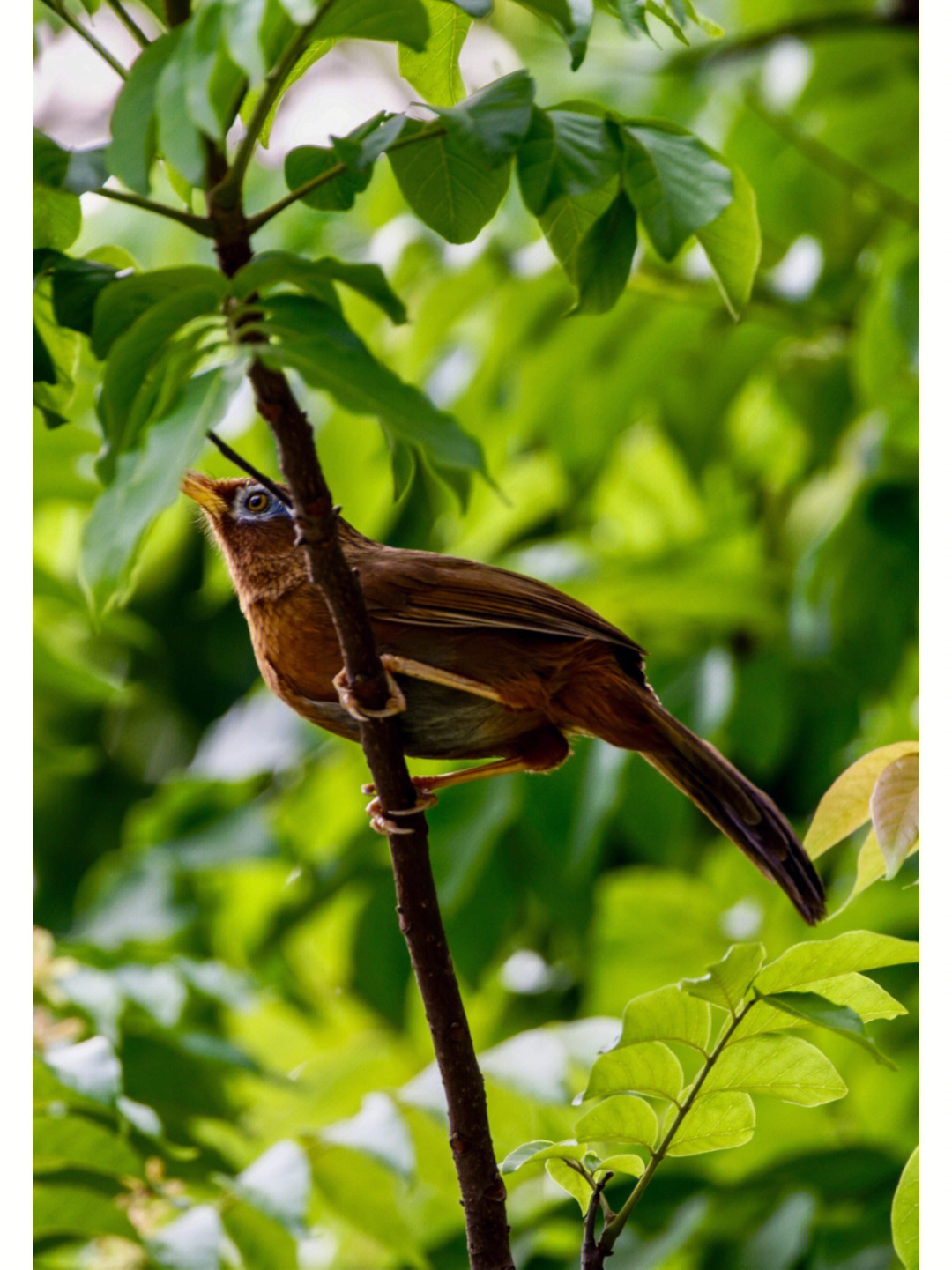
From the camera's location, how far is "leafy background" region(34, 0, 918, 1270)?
226 centimetres

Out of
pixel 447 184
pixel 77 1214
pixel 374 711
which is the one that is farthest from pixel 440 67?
pixel 77 1214

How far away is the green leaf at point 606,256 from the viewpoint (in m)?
1.23

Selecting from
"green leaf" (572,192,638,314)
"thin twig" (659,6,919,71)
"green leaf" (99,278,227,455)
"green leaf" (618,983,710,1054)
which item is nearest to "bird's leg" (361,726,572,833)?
"green leaf" (618,983,710,1054)

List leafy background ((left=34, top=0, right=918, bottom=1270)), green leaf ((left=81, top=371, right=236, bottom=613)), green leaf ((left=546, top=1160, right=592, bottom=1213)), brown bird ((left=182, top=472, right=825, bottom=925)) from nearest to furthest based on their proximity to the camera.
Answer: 1. green leaf ((left=81, top=371, right=236, bottom=613))
2. green leaf ((left=546, top=1160, right=592, bottom=1213))
3. brown bird ((left=182, top=472, right=825, bottom=925))
4. leafy background ((left=34, top=0, right=918, bottom=1270))

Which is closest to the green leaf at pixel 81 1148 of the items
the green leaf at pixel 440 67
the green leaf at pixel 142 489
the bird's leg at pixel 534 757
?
the bird's leg at pixel 534 757

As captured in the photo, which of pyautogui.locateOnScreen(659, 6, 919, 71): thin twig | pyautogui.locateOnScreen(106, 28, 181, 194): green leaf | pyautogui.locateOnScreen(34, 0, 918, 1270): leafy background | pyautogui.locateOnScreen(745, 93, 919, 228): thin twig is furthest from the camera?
A: pyautogui.locateOnScreen(659, 6, 919, 71): thin twig

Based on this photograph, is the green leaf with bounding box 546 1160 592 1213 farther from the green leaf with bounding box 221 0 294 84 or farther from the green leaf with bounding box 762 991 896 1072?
the green leaf with bounding box 221 0 294 84

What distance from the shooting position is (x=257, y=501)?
1.56 metres

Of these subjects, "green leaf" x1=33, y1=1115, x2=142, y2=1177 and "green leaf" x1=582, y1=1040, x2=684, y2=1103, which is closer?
"green leaf" x1=582, y1=1040, x2=684, y2=1103

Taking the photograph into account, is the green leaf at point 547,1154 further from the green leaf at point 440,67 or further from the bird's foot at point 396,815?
the green leaf at point 440,67

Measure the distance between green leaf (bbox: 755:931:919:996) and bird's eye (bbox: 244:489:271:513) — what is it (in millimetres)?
755

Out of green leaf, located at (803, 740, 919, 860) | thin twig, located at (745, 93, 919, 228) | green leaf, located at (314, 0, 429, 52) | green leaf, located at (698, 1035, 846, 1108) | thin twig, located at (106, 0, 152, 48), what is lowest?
green leaf, located at (698, 1035, 846, 1108)

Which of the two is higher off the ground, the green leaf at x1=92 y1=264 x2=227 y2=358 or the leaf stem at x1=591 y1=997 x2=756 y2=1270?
the green leaf at x1=92 y1=264 x2=227 y2=358
